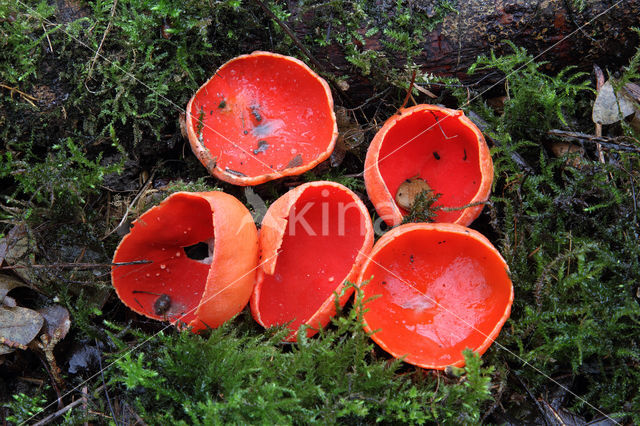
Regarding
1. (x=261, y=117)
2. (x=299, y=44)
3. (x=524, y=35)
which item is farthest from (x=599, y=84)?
(x=261, y=117)

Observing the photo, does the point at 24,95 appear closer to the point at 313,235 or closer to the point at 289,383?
the point at 313,235

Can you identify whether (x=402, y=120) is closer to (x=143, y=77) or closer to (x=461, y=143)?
(x=461, y=143)

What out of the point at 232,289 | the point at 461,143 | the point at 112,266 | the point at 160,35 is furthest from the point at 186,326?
the point at 461,143

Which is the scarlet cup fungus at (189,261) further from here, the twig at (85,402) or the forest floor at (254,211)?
the twig at (85,402)

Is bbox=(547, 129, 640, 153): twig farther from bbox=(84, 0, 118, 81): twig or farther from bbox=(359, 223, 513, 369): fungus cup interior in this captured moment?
bbox=(84, 0, 118, 81): twig

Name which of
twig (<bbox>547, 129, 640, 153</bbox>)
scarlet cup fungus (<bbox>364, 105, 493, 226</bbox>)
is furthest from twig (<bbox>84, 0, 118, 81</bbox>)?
twig (<bbox>547, 129, 640, 153</bbox>)
